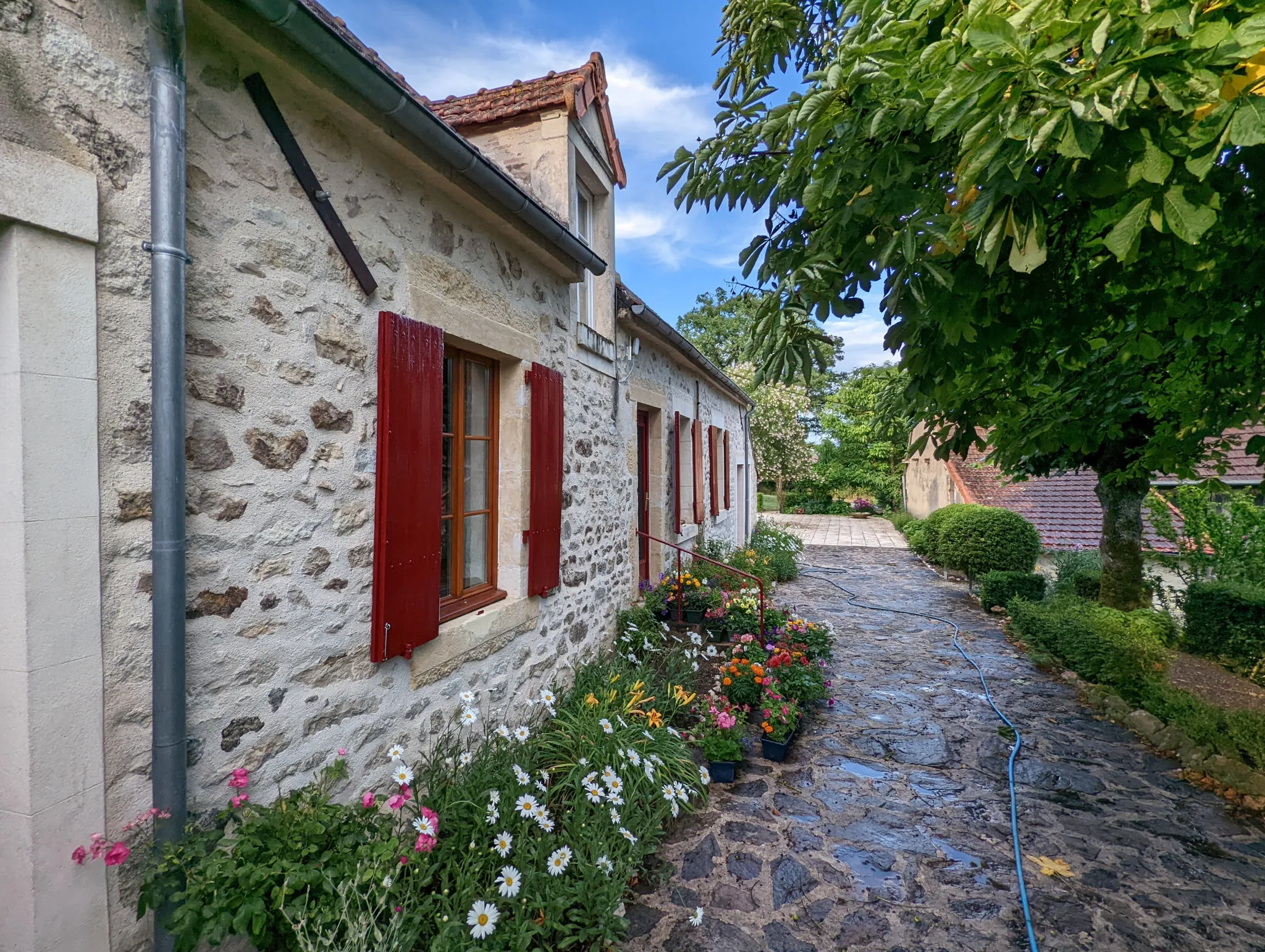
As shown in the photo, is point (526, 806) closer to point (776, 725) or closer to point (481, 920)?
point (481, 920)

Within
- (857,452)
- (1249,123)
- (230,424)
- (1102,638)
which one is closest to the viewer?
(1249,123)

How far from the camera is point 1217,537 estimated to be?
6250 millimetres

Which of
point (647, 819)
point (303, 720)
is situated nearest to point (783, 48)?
point (303, 720)

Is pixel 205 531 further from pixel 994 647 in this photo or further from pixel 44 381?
pixel 994 647

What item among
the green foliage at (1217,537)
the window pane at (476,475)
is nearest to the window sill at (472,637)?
the window pane at (476,475)

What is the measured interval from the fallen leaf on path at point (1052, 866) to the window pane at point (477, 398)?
11.6 ft

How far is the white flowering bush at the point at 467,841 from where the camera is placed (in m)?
1.57

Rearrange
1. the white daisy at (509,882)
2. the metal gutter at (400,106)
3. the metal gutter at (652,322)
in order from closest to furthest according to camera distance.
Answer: the metal gutter at (400,106), the white daisy at (509,882), the metal gutter at (652,322)

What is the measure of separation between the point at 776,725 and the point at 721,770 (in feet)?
2.06

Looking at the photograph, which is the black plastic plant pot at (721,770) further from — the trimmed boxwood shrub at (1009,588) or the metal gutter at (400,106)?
the trimmed boxwood shrub at (1009,588)

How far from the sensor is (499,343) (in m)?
3.27

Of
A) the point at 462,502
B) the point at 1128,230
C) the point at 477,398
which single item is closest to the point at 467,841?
the point at 462,502

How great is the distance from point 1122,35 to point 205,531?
111 inches

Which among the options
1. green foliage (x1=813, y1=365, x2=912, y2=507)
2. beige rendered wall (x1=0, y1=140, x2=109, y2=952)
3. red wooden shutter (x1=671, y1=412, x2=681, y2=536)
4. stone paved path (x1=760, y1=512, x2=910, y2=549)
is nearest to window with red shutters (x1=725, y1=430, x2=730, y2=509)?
red wooden shutter (x1=671, y1=412, x2=681, y2=536)
